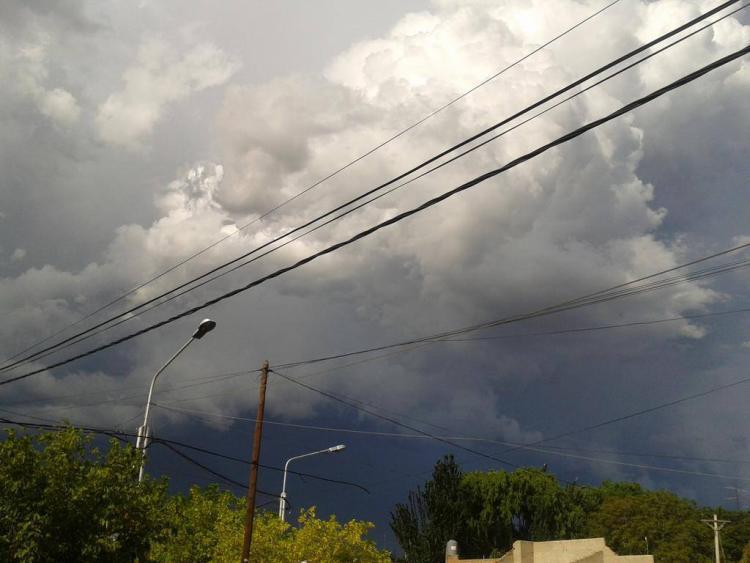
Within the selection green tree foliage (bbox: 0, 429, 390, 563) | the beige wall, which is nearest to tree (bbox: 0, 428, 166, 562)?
green tree foliage (bbox: 0, 429, 390, 563)

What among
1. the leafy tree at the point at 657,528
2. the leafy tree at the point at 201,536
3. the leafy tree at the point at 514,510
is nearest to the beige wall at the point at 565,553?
the leafy tree at the point at 201,536

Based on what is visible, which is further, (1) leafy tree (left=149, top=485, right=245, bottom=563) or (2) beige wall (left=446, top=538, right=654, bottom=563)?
(2) beige wall (left=446, top=538, right=654, bottom=563)

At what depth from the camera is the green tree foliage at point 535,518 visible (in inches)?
2677

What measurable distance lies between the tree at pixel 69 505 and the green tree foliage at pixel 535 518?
5013 centimetres

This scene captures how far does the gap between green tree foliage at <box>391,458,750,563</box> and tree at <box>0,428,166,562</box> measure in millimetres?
50128

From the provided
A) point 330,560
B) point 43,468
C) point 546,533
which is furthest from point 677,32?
point 546,533

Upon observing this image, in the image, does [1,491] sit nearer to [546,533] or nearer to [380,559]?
[380,559]

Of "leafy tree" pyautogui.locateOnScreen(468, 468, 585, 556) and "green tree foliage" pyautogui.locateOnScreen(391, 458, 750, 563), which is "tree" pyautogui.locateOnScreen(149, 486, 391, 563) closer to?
"green tree foliage" pyautogui.locateOnScreen(391, 458, 750, 563)

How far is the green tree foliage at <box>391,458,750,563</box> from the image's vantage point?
6800cm

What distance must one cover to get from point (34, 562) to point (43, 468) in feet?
6.82

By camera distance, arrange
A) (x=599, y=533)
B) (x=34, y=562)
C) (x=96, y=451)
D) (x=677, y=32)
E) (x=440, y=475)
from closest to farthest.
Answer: (x=677, y=32) < (x=34, y=562) < (x=96, y=451) < (x=440, y=475) < (x=599, y=533)

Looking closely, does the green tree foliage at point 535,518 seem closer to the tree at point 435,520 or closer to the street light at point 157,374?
the tree at point 435,520

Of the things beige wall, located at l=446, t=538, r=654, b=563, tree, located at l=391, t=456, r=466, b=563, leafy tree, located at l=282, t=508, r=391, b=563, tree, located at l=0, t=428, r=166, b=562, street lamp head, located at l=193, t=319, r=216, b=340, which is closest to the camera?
tree, located at l=0, t=428, r=166, b=562

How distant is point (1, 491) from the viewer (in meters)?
16.2
